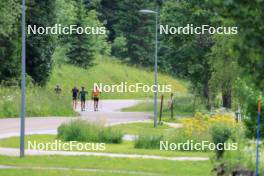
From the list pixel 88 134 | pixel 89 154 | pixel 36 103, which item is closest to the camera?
pixel 89 154

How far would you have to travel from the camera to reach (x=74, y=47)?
79.0 metres

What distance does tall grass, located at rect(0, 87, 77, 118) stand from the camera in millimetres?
47656

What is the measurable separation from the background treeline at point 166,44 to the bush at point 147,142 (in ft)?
18.4

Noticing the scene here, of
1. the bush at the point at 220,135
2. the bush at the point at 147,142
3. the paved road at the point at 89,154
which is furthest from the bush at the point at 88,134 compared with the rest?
the bush at the point at 220,135

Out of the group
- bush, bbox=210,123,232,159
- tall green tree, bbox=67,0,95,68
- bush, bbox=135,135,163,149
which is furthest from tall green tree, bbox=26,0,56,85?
bush, bbox=210,123,232,159

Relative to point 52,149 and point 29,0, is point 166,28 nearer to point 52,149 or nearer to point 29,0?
point 29,0

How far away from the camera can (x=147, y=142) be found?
30.8m

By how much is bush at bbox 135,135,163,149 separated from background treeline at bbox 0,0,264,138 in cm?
560

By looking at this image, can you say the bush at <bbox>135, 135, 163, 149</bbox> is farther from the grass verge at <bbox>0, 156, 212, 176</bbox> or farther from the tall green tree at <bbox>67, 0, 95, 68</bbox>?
the tall green tree at <bbox>67, 0, 95, 68</bbox>

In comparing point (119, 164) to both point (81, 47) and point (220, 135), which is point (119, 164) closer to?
point (220, 135)

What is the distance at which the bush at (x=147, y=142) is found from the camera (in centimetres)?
3066

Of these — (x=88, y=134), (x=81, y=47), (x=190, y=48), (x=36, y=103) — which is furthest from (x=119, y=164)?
(x=81, y=47)

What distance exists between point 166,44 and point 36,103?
2344 cm

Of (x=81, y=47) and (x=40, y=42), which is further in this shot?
(x=81, y=47)
